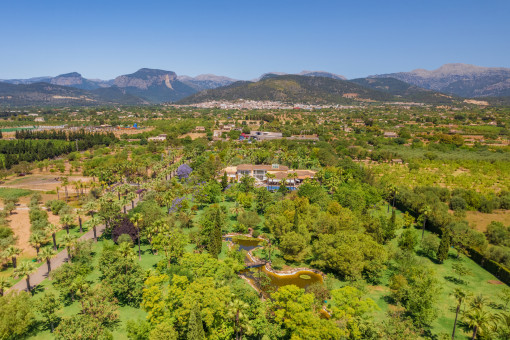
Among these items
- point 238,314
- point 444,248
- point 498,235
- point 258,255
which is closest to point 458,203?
point 498,235

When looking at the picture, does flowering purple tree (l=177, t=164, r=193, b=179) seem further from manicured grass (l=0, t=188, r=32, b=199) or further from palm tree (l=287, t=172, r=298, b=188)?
manicured grass (l=0, t=188, r=32, b=199)

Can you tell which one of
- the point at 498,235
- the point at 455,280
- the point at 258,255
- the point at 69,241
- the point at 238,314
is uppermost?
the point at 69,241

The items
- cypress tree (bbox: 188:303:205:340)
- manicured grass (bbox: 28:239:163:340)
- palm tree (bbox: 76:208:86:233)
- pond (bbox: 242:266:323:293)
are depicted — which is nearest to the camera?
cypress tree (bbox: 188:303:205:340)

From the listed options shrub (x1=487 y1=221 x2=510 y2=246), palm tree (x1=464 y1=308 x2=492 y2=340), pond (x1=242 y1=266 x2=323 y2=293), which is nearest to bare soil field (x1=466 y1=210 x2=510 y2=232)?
shrub (x1=487 y1=221 x2=510 y2=246)

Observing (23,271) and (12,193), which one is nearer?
(23,271)

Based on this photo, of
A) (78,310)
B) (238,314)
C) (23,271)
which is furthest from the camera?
(23,271)

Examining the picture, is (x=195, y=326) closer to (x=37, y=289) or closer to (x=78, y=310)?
(x=78, y=310)
